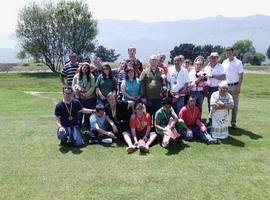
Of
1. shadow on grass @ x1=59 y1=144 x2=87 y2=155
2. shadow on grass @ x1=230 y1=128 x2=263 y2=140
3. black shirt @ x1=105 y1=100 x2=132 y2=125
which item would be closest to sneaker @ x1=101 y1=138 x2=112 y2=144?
shadow on grass @ x1=59 y1=144 x2=87 y2=155

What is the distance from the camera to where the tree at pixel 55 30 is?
1911 inches

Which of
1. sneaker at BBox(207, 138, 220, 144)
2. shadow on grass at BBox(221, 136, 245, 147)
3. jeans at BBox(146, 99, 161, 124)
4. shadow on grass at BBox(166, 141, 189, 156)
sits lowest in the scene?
shadow on grass at BBox(166, 141, 189, 156)

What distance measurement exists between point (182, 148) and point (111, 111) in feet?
7.13

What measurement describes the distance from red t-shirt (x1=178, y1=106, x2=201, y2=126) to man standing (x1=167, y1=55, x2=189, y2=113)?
475 millimetres

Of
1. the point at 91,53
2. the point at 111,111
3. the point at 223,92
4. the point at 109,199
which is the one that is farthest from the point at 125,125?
the point at 91,53

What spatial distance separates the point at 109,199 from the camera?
663cm

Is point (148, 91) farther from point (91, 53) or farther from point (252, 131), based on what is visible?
point (91, 53)

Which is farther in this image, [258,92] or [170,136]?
[258,92]

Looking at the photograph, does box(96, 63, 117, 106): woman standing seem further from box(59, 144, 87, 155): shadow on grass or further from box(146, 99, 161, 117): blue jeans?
box(59, 144, 87, 155): shadow on grass

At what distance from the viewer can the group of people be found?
32.3ft

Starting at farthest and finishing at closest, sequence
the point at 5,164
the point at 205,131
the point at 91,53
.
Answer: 1. the point at 91,53
2. the point at 205,131
3. the point at 5,164

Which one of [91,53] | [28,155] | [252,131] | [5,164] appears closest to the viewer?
[5,164]

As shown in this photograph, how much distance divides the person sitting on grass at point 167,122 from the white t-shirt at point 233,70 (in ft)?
7.31

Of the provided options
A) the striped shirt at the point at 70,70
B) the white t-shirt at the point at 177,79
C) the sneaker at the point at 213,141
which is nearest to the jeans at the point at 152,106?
the white t-shirt at the point at 177,79
